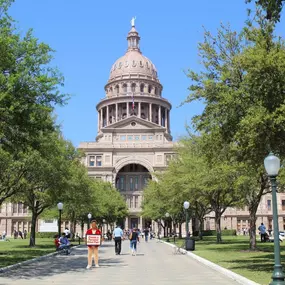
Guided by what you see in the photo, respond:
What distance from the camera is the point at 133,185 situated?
11162 cm

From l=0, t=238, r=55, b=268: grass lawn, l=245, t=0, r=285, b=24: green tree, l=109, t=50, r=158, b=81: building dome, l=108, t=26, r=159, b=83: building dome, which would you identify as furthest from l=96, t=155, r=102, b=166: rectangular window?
l=245, t=0, r=285, b=24: green tree

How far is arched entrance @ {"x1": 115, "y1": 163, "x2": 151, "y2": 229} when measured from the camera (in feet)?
354

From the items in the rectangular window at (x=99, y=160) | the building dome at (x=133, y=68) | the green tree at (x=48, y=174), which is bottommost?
the green tree at (x=48, y=174)

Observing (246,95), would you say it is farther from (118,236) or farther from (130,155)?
(130,155)

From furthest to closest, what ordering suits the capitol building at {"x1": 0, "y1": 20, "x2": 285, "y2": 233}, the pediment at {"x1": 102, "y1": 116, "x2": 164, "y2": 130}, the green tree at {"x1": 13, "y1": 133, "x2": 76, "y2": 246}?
the pediment at {"x1": 102, "y1": 116, "x2": 164, "y2": 130}
the capitol building at {"x1": 0, "y1": 20, "x2": 285, "y2": 233}
the green tree at {"x1": 13, "y1": 133, "x2": 76, "y2": 246}

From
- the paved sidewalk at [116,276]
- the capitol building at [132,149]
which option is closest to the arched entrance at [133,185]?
the capitol building at [132,149]

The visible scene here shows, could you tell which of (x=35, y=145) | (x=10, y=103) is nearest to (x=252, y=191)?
(x=35, y=145)

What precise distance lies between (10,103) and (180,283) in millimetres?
9129

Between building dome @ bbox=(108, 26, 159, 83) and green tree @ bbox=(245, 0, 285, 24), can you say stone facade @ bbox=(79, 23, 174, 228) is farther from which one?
green tree @ bbox=(245, 0, 285, 24)

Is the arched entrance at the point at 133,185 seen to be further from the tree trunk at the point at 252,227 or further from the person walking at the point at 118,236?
the person walking at the point at 118,236

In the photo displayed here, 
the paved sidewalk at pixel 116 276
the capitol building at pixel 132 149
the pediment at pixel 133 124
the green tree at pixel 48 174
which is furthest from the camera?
the pediment at pixel 133 124

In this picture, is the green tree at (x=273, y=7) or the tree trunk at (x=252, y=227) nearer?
the green tree at (x=273, y=7)

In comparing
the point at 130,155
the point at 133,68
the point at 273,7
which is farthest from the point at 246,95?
the point at 133,68

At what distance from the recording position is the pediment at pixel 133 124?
11075cm
